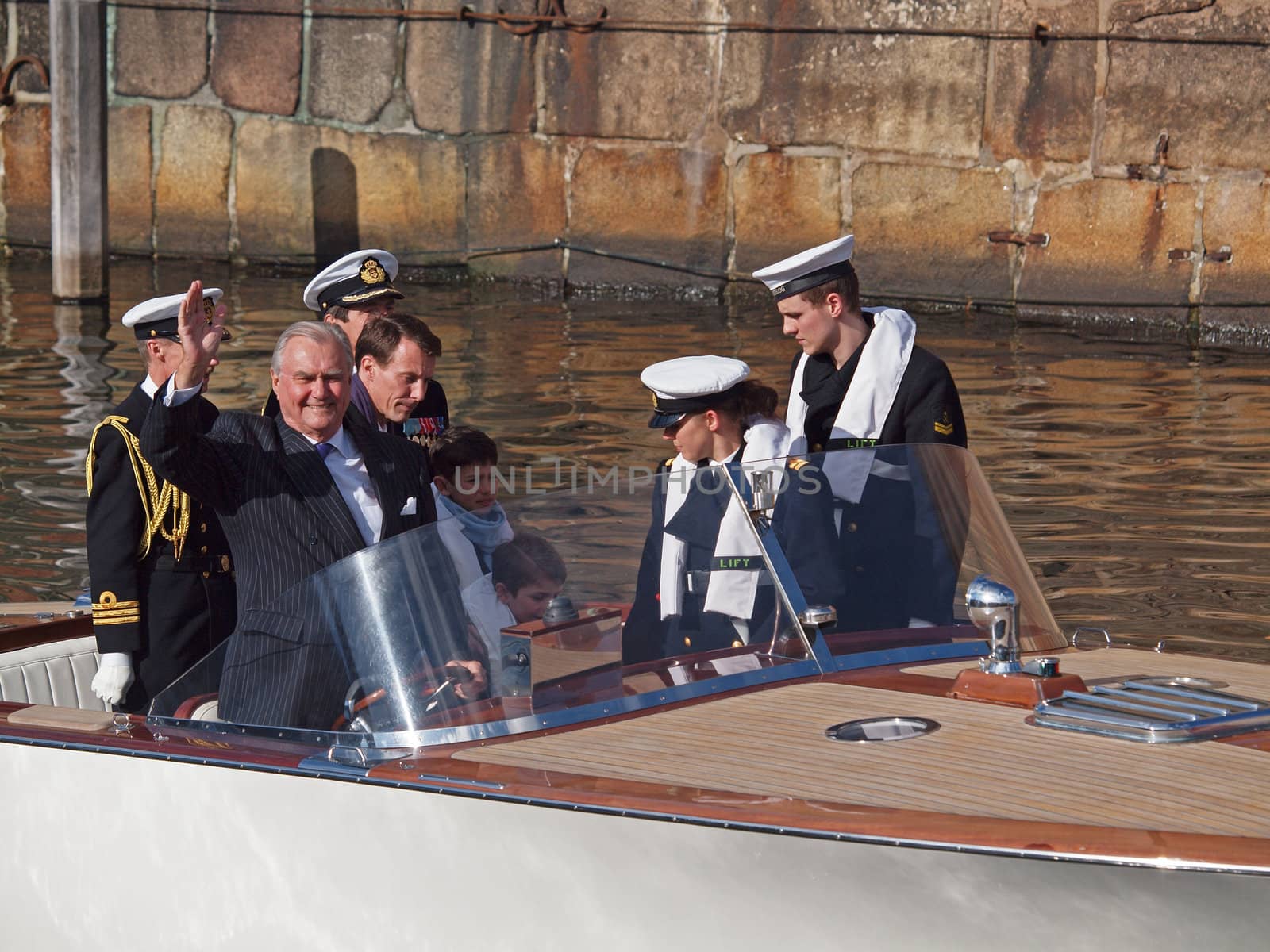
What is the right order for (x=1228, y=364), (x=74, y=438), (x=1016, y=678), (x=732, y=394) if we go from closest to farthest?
1. (x=1016, y=678)
2. (x=732, y=394)
3. (x=74, y=438)
4. (x=1228, y=364)

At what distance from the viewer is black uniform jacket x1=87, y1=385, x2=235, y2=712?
431cm

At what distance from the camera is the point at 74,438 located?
9.28 m

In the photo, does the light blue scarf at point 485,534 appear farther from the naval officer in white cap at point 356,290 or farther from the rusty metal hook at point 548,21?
the rusty metal hook at point 548,21

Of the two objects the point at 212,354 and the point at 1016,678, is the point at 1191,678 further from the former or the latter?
the point at 212,354

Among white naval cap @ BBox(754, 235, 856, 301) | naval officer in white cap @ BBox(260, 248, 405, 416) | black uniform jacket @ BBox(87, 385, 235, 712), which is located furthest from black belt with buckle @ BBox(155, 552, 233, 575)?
white naval cap @ BBox(754, 235, 856, 301)

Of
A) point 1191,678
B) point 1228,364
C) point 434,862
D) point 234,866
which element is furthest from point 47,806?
point 1228,364

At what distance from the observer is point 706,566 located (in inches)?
135

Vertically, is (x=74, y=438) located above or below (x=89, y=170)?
below

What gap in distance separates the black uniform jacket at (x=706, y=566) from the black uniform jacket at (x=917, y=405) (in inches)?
41.7

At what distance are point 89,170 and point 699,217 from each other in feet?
14.5

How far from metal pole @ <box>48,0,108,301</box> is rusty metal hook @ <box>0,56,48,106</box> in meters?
2.07

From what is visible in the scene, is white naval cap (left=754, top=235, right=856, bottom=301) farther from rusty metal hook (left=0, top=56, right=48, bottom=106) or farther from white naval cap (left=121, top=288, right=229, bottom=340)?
rusty metal hook (left=0, top=56, right=48, bottom=106)

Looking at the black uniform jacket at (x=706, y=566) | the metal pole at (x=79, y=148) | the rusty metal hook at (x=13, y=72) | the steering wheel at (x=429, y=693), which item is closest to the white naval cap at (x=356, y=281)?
the black uniform jacket at (x=706, y=566)

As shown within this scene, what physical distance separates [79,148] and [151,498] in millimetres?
8882
